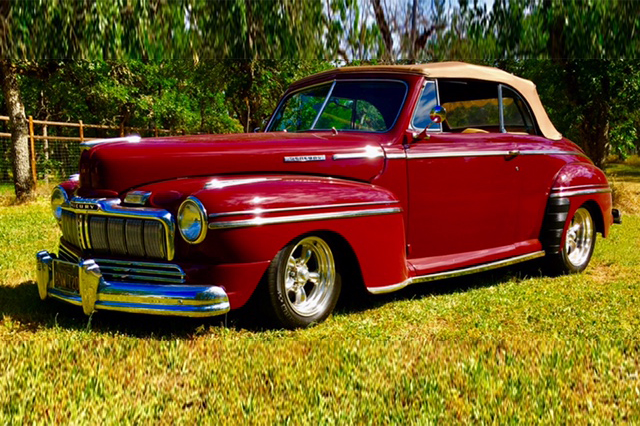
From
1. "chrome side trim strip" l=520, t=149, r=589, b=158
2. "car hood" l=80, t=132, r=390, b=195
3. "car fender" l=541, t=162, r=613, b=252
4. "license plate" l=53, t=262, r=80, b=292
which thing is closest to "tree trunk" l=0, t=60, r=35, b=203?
"license plate" l=53, t=262, r=80, b=292

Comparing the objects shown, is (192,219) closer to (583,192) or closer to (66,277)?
(66,277)

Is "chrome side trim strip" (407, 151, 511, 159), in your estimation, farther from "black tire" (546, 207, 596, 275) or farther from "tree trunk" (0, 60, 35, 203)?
"tree trunk" (0, 60, 35, 203)

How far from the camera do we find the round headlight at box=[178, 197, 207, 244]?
370cm

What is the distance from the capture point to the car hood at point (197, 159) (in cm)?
409

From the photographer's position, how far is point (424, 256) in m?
5.03

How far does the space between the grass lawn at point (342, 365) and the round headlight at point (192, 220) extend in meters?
0.60

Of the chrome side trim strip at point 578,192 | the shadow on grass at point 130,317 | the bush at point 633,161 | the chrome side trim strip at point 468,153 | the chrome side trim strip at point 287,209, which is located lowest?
the bush at point 633,161

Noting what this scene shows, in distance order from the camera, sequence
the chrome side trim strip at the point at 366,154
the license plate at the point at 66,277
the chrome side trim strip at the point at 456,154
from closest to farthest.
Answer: the license plate at the point at 66,277
the chrome side trim strip at the point at 366,154
the chrome side trim strip at the point at 456,154

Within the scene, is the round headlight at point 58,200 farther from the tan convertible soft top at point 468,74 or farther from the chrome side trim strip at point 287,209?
the tan convertible soft top at point 468,74

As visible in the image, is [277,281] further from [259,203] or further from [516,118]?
[516,118]

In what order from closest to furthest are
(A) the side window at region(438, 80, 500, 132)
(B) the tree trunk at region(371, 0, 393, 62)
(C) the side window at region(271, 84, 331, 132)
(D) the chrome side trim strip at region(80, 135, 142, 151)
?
(B) the tree trunk at region(371, 0, 393, 62)
(D) the chrome side trim strip at region(80, 135, 142, 151)
(C) the side window at region(271, 84, 331, 132)
(A) the side window at region(438, 80, 500, 132)

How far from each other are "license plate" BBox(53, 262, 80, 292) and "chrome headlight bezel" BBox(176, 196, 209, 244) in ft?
2.66

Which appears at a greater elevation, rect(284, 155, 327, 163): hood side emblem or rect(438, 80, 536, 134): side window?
rect(438, 80, 536, 134): side window

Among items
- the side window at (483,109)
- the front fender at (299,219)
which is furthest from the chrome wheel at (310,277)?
the side window at (483,109)
